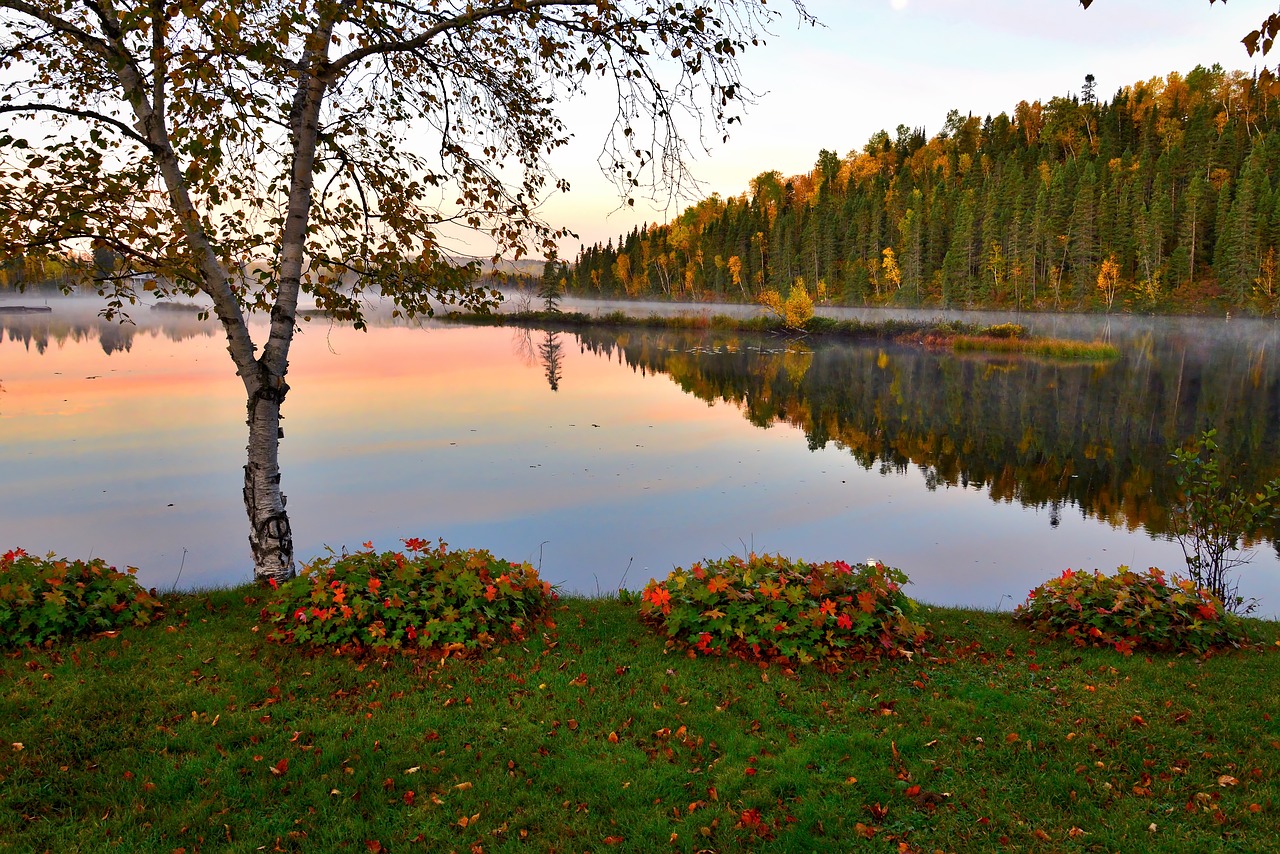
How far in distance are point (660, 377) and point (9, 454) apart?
30.2 metres

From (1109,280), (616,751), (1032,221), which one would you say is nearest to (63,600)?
(616,751)

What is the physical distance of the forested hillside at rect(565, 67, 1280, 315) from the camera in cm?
8294

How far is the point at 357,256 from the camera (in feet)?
29.2

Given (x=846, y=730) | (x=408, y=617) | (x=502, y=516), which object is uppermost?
(x=408, y=617)

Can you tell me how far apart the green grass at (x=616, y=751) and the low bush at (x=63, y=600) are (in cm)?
30

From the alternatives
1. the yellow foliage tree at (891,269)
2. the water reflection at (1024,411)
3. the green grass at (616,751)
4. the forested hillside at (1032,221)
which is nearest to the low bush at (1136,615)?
the green grass at (616,751)

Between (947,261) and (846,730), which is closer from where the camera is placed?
(846,730)

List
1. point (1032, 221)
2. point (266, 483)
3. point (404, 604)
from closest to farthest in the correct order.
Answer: point (404, 604), point (266, 483), point (1032, 221)

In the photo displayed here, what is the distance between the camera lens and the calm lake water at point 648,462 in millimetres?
14477

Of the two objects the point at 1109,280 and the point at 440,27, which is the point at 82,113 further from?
the point at 1109,280

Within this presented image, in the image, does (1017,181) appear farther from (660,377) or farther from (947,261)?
(660,377)

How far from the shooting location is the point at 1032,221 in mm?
89688

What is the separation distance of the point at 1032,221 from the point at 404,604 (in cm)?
10042

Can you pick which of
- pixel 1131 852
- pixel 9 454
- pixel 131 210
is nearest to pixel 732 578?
pixel 1131 852
